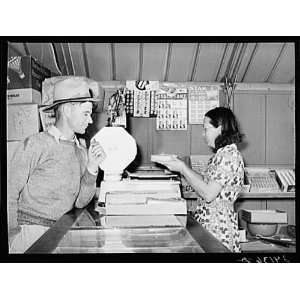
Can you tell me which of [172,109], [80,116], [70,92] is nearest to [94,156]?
[80,116]

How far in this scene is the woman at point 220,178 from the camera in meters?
2.28

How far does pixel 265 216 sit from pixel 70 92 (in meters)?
1.09

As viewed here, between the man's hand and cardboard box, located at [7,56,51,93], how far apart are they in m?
0.36

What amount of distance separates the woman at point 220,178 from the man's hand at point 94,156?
322 millimetres

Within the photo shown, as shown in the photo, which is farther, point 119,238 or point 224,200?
point 224,200

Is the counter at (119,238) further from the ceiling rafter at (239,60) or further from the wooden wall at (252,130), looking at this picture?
the ceiling rafter at (239,60)

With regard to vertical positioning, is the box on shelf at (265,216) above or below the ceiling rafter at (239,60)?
below

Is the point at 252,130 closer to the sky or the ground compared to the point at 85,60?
closer to the ground

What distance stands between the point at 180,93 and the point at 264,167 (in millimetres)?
537

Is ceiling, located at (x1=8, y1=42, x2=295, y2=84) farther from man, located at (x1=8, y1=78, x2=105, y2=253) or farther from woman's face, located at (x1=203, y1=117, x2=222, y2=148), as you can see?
woman's face, located at (x1=203, y1=117, x2=222, y2=148)

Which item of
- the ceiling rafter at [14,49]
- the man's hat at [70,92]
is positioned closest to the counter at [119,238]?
the man's hat at [70,92]

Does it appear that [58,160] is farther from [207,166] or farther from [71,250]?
[207,166]

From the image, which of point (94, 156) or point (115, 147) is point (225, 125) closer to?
point (115, 147)

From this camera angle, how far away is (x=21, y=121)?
2.30 metres
